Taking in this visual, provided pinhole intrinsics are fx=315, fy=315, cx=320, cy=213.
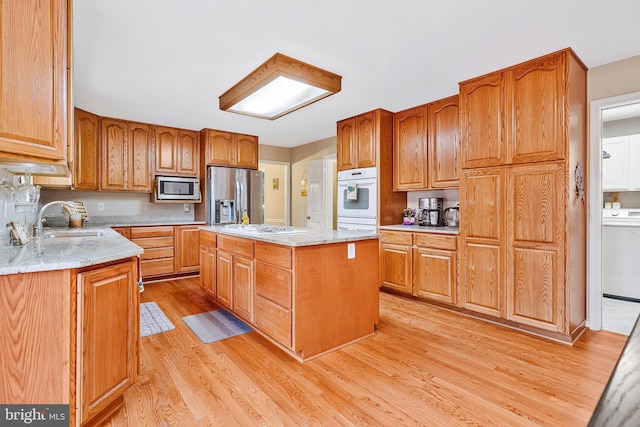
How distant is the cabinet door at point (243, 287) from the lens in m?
2.75

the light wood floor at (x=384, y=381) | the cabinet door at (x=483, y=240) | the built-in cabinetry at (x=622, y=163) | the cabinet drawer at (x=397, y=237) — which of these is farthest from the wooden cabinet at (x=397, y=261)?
the built-in cabinetry at (x=622, y=163)

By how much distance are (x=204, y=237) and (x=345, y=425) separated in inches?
107

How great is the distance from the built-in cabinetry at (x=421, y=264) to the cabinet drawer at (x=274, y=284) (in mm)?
1879

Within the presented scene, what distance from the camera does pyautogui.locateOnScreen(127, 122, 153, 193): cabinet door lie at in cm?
465

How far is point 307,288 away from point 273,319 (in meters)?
0.43

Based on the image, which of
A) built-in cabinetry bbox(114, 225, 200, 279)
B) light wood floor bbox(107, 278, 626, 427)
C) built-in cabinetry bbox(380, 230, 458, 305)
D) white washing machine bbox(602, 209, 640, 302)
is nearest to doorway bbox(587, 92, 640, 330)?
light wood floor bbox(107, 278, 626, 427)

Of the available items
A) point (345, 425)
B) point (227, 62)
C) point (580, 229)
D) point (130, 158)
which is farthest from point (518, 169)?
point (130, 158)

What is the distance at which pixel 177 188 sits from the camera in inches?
195

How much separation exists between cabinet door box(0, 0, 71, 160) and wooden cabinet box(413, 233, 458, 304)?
3208 mm

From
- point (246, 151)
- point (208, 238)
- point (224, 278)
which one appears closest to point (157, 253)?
point (208, 238)

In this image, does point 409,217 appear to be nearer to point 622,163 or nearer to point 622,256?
point 622,256

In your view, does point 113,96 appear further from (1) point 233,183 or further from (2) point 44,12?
(2) point 44,12

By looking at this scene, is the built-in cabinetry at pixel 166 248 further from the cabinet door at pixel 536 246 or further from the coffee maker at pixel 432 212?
the cabinet door at pixel 536 246

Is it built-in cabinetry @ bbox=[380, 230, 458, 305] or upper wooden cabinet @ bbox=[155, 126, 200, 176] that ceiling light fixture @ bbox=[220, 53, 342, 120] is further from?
upper wooden cabinet @ bbox=[155, 126, 200, 176]
